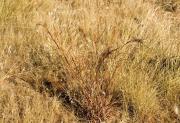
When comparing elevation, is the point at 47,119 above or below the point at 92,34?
below

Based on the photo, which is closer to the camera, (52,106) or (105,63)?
(52,106)

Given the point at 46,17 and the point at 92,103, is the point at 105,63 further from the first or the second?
the point at 46,17

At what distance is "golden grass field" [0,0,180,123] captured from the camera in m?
3.03

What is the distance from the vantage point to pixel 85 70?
3070 mm

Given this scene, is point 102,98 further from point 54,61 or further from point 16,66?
point 16,66

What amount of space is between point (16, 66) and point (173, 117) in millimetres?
1306

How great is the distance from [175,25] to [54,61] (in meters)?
1.77

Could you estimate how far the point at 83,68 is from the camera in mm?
3080

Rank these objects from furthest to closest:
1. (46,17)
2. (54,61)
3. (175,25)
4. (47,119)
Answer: (175,25), (46,17), (54,61), (47,119)

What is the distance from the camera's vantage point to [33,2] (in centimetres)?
421

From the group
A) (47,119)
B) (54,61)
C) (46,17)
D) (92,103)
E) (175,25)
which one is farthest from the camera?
(175,25)

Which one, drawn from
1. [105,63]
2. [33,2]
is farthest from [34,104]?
[33,2]

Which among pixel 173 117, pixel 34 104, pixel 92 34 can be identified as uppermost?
pixel 92 34

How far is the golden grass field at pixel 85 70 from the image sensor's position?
3.03 metres
